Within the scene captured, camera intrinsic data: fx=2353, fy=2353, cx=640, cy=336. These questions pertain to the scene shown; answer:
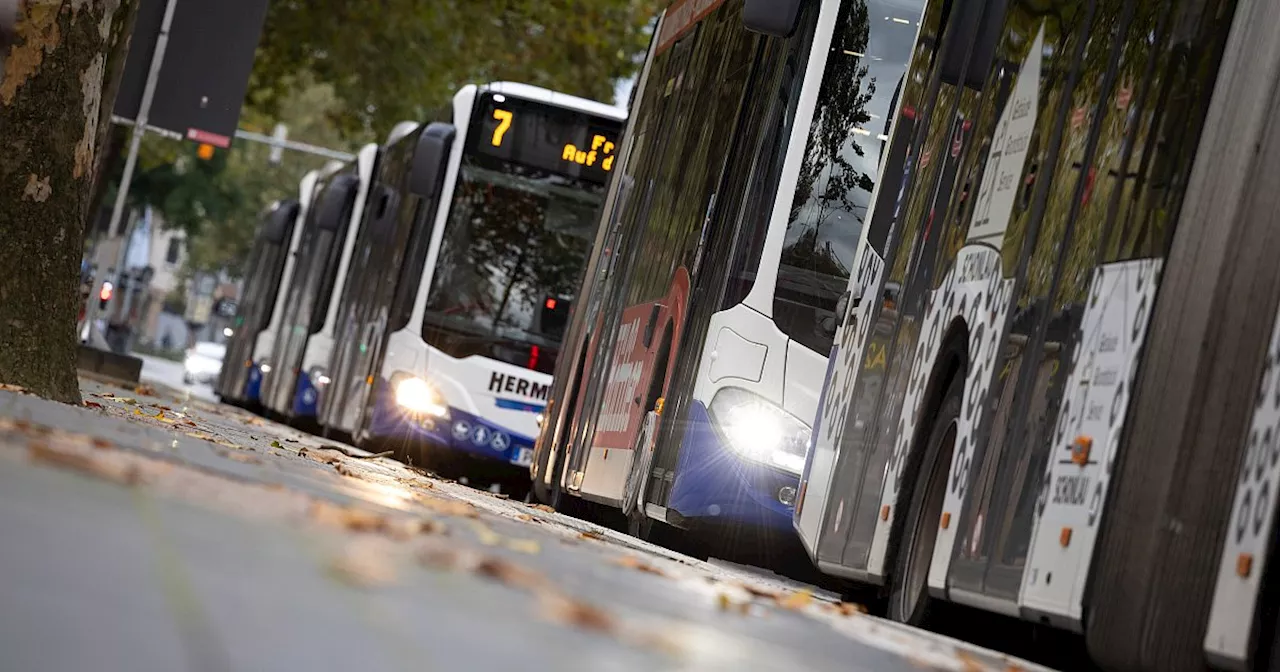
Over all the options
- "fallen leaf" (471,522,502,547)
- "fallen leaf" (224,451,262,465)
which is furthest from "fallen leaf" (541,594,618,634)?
"fallen leaf" (224,451,262,465)

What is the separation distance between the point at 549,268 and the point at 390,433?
6.79ft

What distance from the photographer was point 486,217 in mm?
20938

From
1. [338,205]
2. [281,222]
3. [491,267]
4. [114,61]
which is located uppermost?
[281,222]

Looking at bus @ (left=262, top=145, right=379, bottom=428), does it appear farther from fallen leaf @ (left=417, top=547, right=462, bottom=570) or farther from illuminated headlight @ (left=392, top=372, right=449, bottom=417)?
fallen leaf @ (left=417, top=547, right=462, bottom=570)

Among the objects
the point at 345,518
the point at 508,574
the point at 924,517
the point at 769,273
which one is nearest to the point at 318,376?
the point at 769,273

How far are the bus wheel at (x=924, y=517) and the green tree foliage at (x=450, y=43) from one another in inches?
903

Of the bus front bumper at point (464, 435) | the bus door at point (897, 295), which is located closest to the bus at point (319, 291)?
the bus front bumper at point (464, 435)

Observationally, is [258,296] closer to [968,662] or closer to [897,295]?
[897,295]

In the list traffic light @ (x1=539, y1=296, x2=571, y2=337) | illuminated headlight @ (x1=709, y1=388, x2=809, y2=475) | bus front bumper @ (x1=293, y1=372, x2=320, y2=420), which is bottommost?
bus front bumper @ (x1=293, y1=372, x2=320, y2=420)

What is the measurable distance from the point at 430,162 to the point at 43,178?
368 inches

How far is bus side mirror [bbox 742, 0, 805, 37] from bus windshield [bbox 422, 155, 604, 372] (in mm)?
9279

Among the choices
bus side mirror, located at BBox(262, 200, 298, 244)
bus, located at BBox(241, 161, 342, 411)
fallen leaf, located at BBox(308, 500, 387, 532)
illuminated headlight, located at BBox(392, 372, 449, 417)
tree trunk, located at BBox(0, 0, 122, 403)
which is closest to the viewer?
fallen leaf, located at BBox(308, 500, 387, 532)

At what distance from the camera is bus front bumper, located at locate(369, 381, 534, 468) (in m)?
20.6

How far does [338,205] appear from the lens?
2905cm
